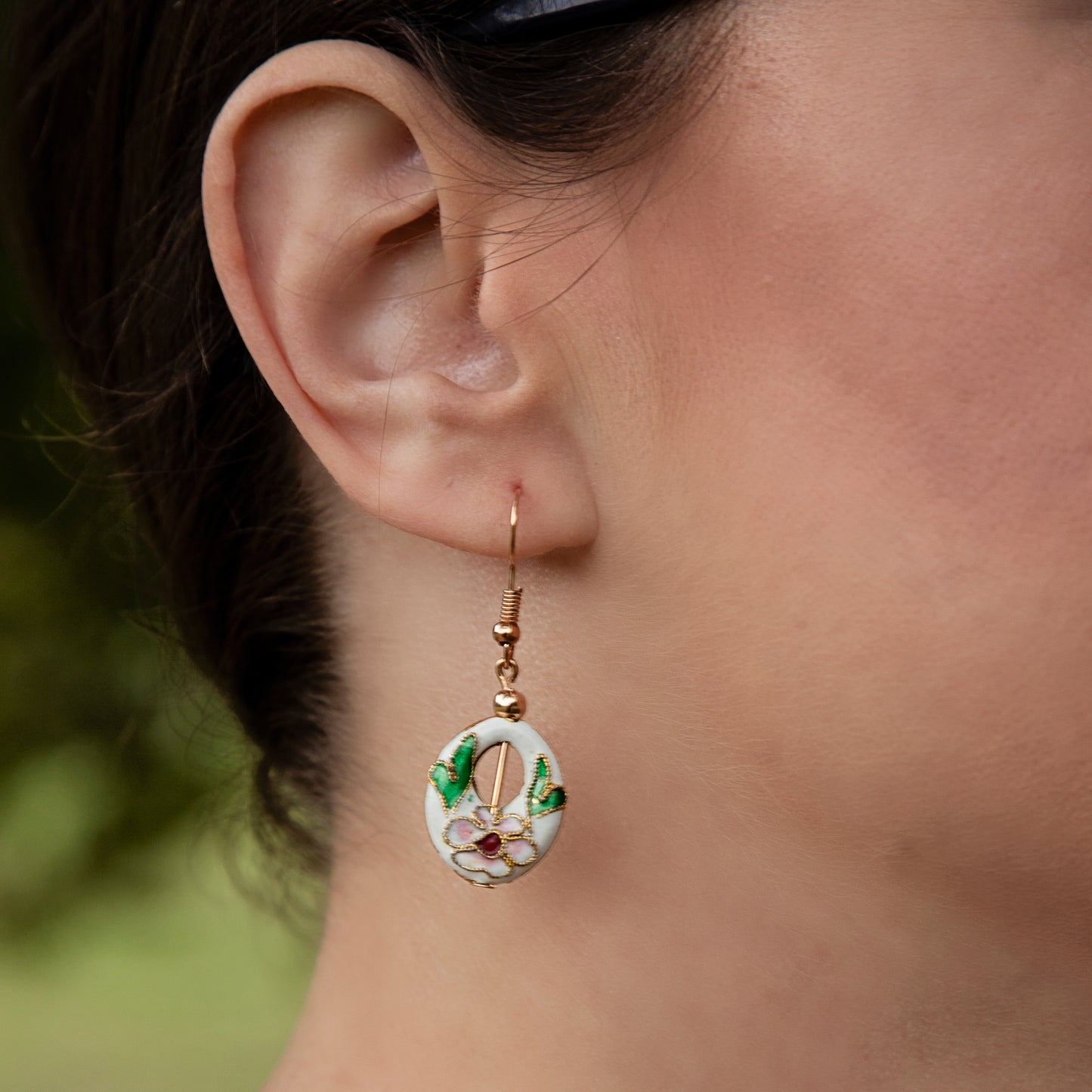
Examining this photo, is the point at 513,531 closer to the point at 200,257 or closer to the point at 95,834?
the point at 200,257

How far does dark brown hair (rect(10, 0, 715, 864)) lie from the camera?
995mm

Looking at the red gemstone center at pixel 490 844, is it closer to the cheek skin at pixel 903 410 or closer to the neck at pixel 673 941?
the neck at pixel 673 941

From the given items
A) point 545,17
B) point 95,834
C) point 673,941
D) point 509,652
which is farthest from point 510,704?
point 95,834

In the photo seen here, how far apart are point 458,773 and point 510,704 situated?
0.23ft

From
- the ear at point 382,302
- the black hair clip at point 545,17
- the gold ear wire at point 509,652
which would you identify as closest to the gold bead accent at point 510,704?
the gold ear wire at point 509,652

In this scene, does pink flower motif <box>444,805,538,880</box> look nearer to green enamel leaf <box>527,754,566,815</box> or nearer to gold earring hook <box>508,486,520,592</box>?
green enamel leaf <box>527,754,566,815</box>

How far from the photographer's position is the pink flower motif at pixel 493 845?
0.99 meters

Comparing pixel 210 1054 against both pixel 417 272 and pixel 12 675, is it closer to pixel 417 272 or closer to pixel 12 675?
pixel 12 675

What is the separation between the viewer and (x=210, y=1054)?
277cm

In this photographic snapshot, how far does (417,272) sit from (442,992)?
0.65 metres

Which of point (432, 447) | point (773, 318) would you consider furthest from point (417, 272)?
point (773, 318)

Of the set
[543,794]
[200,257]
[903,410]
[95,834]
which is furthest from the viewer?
[95,834]

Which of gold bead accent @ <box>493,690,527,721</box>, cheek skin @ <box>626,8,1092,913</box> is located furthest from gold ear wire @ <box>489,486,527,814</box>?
cheek skin @ <box>626,8,1092,913</box>

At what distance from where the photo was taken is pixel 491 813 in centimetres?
100
